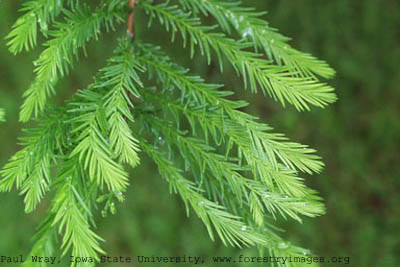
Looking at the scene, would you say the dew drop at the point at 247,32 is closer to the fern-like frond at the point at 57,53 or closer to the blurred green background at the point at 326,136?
the fern-like frond at the point at 57,53

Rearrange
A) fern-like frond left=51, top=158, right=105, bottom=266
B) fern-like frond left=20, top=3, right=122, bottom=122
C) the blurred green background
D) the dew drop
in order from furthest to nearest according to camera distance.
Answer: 1. the blurred green background
2. the dew drop
3. fern-like frond left=20, top=3, right=122, bottom=122
4. fern-like frond left=51, top=158, right=105, bottom=266

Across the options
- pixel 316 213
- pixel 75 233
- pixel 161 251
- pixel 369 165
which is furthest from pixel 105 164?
pixel 369 165

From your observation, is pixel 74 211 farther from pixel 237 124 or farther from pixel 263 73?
pixel 263 73

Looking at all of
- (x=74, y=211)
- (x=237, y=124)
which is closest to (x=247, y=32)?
(x=237, y=124)

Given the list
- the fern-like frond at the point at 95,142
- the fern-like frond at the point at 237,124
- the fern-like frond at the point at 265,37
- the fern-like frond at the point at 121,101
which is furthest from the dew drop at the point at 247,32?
the fern-like frond at the point at 95,142

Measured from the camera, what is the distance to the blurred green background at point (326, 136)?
2.38 metres

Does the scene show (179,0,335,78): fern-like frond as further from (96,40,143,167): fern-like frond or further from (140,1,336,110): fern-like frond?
(96,40,143,167): fern-like frond

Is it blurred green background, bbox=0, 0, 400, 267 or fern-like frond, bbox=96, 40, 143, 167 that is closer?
fern-like frond, bbox=96, 40, 143, 167

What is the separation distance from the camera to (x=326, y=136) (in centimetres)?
249

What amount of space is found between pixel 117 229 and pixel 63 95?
92 centimetres

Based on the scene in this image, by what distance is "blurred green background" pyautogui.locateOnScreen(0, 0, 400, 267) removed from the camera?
238 centimetres

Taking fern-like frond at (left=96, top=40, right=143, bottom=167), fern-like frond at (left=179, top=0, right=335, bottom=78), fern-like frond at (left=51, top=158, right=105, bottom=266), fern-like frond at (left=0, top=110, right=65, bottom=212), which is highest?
fern-like frond at (left=179, top=0, right=335, bottom=78)

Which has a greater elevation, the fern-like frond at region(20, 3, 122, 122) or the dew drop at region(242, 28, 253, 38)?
the dew drop at region(242, 28, 253, 38)

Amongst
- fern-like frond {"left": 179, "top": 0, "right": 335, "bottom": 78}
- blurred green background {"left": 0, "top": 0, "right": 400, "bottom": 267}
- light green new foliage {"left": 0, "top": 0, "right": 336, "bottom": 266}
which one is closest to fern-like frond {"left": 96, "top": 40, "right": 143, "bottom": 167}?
light green new foliage {"left": 0, "top": 0, "right": 336, "bottom": 266}
